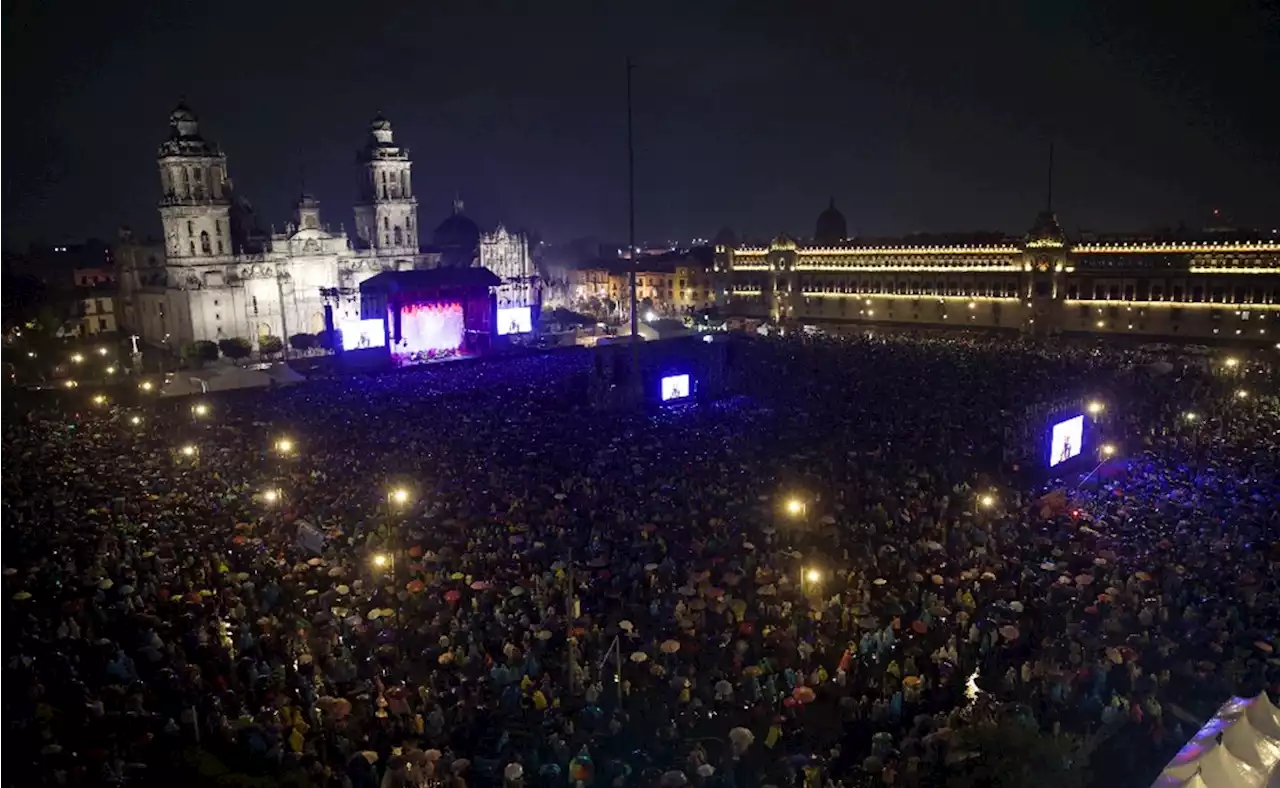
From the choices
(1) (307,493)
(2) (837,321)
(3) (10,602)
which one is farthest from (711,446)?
(2) (837,321)

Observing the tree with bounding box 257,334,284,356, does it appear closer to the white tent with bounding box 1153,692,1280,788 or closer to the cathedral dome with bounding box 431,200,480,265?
the cathedral dome with bounding box 431,200,480,265

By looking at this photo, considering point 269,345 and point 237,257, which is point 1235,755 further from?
point 237,257

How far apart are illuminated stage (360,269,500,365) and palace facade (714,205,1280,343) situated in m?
31.6

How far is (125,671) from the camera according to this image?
43.4 feet

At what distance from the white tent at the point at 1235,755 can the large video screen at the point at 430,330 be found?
48992 millimetres

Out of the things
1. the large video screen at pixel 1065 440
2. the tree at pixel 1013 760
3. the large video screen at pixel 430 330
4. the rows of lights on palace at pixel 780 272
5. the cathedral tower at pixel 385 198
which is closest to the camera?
the tree at pixel 1013 760

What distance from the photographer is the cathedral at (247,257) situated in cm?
5869

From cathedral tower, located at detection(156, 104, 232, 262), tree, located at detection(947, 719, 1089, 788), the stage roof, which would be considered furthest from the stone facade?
tree, located at detection(947, 719, 1089, 788)

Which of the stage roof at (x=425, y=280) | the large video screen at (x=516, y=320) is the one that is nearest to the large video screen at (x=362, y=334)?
the stage roof at (x=425, y=280)

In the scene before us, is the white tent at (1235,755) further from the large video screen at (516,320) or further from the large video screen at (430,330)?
the large video screen at (516,320)

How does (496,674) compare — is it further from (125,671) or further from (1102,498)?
(1102,498)

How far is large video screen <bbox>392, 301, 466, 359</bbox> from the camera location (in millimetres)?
54344

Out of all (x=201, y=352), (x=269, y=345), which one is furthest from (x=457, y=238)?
(x=201, y=352)

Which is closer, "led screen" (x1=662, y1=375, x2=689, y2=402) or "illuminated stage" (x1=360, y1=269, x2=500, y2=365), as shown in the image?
"led screen" (x1=662, y1=375, x2=689, y2=402)
